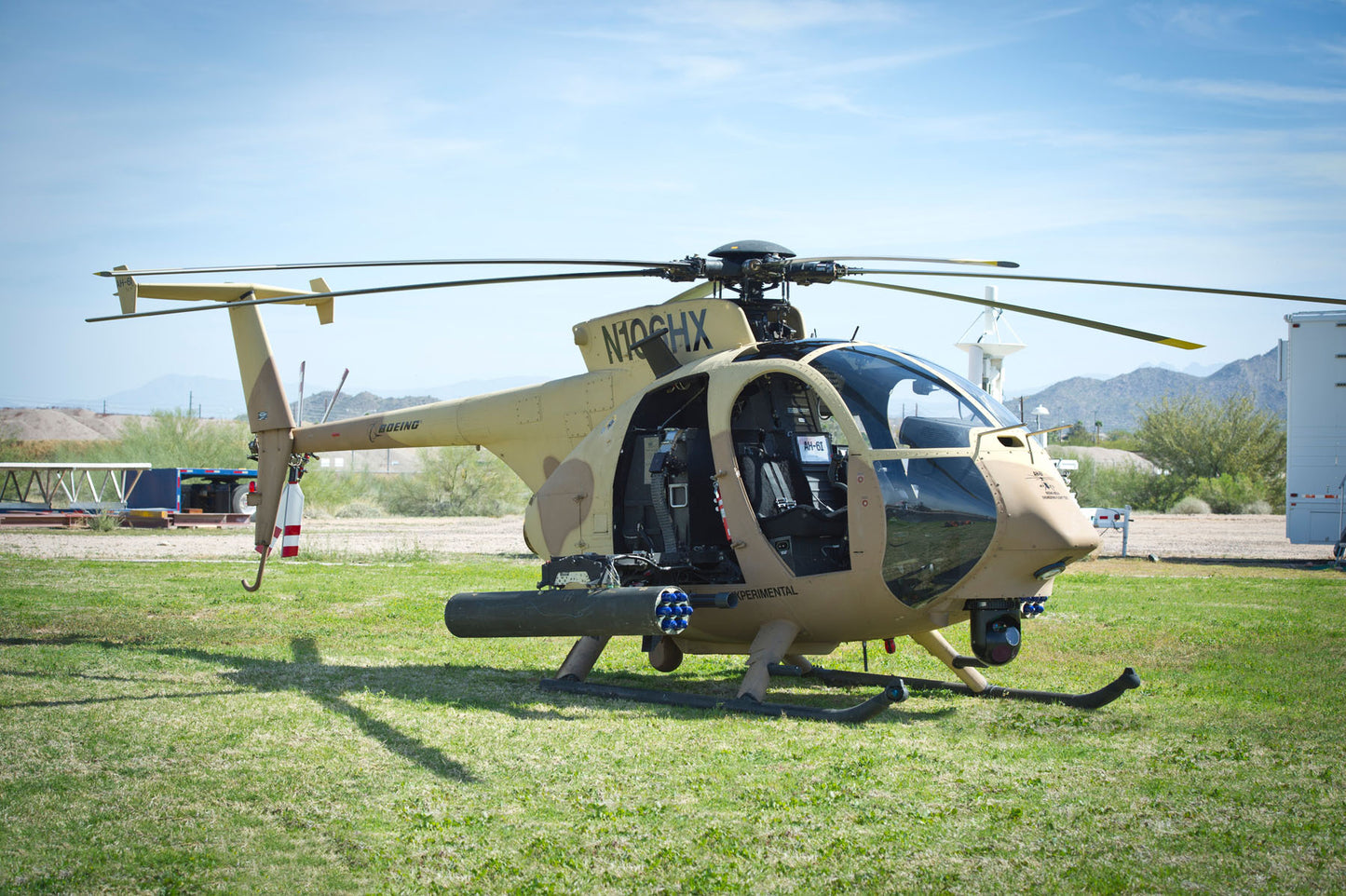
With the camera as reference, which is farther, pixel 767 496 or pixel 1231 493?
pixel 1231 493

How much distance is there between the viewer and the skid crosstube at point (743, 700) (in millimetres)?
7656

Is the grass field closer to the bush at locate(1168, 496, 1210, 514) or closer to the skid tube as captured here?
the skid tube

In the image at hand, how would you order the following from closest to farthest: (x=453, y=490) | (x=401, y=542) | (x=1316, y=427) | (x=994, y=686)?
(x=994, y=686) < (x=1316, y=427) < (x=401, y=542) < (x=453, y=490)

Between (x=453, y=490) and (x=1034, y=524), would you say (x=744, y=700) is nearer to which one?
(x=1034, y=524)

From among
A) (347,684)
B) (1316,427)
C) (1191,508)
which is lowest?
(347,684)

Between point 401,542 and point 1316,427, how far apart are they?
23247 mm

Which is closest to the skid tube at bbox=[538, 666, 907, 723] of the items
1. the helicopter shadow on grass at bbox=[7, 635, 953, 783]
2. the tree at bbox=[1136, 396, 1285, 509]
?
the helicopter shadow on grass at bbox=[7, 635, 953, 783]

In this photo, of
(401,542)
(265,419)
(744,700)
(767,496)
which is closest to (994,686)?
(744,700)

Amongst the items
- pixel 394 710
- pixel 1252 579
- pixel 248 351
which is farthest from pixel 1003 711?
pixel 1252 579

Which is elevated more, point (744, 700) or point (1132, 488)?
point (1132, 488)

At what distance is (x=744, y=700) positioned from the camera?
328 inches

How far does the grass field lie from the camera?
4.82m

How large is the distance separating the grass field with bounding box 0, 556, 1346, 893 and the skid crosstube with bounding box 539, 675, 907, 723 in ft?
0.60

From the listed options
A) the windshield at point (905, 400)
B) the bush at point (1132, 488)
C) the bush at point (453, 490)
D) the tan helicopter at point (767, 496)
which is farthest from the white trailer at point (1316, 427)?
the bush at point (453, 490)
